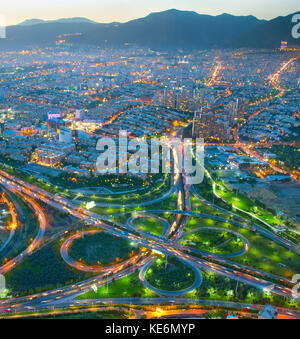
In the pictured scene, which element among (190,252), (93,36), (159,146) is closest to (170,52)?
(93,36)

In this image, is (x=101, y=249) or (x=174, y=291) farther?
(x=101, y=249)

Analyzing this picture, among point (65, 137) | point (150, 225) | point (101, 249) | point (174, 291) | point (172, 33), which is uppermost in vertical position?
point (172, 33)

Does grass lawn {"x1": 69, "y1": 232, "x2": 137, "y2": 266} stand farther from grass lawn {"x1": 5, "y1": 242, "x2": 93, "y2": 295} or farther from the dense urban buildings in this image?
grass lawn {"x1": 5, "y1": 242, "x2": 93, "y2": 295}

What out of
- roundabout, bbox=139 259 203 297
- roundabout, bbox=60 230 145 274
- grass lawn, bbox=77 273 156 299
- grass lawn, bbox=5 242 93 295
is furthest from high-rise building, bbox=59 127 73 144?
grass lawn, bbox=77 273 156 299

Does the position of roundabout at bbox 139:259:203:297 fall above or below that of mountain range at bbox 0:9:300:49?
below

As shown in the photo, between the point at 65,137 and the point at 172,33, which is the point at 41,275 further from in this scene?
the point at 172,33

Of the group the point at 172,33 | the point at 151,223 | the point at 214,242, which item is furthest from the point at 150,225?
the point at 172,33

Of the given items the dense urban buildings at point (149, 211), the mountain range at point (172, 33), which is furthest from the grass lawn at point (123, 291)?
the mountain range at point (172, 33)

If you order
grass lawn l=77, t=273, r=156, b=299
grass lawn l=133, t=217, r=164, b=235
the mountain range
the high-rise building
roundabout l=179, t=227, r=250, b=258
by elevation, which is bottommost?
grass lawn l=77, t=273, r=156, b=299
